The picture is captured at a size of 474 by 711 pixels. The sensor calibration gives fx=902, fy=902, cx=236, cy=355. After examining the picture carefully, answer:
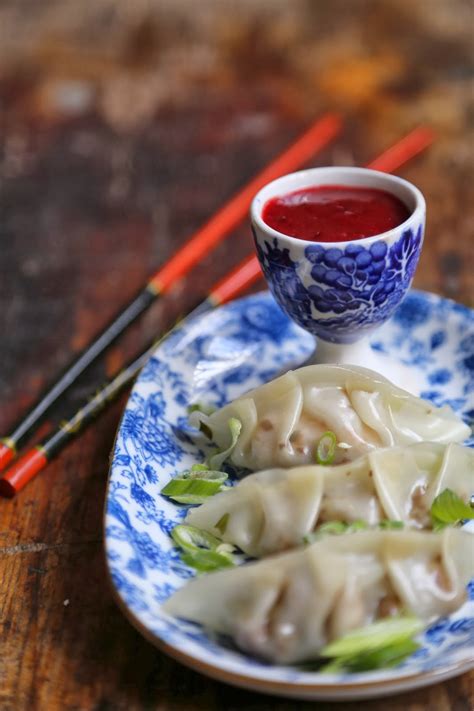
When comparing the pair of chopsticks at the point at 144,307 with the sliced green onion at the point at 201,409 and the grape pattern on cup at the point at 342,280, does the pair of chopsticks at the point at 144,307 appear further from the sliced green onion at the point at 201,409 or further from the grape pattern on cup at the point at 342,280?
the grape pattern on cup at the point at 342,280

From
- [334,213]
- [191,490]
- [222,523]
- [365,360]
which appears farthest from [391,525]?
[334,213]

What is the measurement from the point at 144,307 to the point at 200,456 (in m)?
0.73

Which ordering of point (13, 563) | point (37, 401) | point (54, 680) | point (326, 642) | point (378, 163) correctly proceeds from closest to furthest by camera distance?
1. point (326, 642)
2. point (54, 680)
3. point (13, 563)
4. point (37, 401)
5. point (378, 163)

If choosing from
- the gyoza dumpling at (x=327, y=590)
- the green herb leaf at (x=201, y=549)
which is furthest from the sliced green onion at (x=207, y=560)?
the gyoza dumpling at (x=327, y=590)

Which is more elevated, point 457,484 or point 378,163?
point 457,484

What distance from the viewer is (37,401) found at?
244cm

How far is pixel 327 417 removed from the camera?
2.04 meters

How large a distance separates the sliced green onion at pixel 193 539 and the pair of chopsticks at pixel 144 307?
56 centimetres

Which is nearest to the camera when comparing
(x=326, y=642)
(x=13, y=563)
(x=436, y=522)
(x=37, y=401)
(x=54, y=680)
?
(x=326, y=642)

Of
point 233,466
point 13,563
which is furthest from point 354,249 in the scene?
point 13,563

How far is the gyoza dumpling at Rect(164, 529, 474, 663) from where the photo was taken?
156cm

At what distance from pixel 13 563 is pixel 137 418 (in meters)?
0.45

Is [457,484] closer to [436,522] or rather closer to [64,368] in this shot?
[436,522]

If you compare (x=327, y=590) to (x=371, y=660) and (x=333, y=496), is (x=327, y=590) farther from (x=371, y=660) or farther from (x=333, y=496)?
(x=333, y=496)
